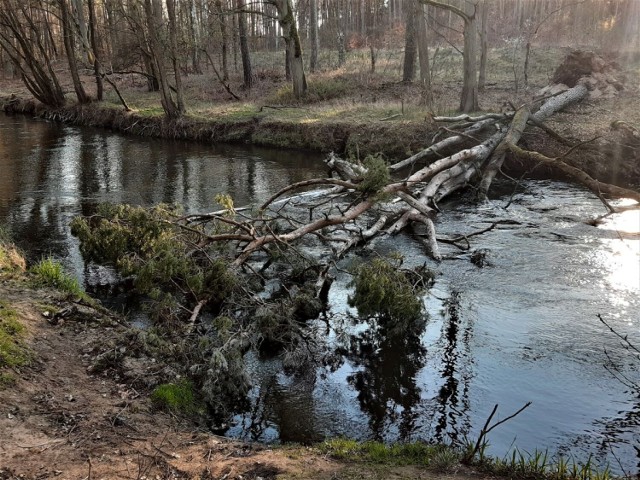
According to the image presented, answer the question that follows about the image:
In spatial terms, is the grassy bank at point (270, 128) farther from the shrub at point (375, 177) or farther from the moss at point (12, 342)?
the moss at point (12, 342)

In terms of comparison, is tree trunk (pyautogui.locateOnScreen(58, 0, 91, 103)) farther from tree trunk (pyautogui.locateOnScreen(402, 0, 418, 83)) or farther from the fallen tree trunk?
the fallen tree trunk

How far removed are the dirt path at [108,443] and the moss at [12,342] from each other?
115 millimetres

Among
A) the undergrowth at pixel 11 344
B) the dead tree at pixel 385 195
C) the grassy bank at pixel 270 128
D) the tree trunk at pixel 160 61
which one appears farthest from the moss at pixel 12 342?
the tree trunk at pixel 160 61

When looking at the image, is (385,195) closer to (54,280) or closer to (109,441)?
(54,280)

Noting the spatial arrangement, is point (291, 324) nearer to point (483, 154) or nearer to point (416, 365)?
point (416, 365)

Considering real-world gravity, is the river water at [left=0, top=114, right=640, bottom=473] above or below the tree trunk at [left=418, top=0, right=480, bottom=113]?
below

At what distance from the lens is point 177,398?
6.19 metres

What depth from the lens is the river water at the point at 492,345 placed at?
6.24m

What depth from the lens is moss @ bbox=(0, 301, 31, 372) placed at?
5913 mm

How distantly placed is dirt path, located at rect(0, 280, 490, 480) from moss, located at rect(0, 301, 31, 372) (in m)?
0.12

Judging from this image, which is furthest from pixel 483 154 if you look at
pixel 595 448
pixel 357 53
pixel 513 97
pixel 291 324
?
pixel 357 53

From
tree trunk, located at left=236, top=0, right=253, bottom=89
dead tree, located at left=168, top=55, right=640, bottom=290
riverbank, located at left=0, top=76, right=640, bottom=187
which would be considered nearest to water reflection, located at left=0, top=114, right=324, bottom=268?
riverbank, located at left=0, top=76, right=640, bottom=187

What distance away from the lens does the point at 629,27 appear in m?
32.1

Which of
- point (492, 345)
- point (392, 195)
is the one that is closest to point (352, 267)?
point (492, 345)
